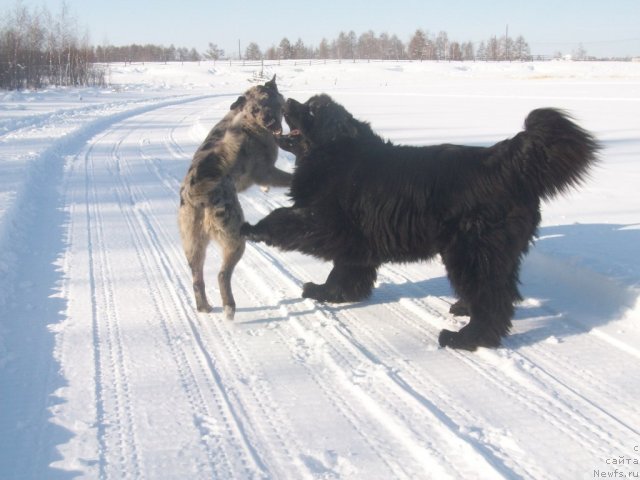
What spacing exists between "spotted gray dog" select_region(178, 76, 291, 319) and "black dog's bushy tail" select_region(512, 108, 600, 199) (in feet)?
7.08

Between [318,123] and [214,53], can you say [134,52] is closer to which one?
[214,53]

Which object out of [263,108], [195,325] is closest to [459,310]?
[195,325]

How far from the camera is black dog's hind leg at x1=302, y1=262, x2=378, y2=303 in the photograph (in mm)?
5102

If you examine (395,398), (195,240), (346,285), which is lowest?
(395,398)

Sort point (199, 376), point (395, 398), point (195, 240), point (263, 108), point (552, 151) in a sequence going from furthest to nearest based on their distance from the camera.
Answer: point (263, 108), point (195, 240), point (552, 151), point (199, 376), point (395, 398)

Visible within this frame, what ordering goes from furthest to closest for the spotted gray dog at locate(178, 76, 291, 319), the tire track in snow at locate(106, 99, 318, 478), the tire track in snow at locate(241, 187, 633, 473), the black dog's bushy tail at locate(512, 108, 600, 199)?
1. the spotted gray dog at locate(178, 76, 291, 319)
2. the black dog's bushy tail at locate(512, 108, 600, 199)
3. the tire track in snow at locate(106, 99, 318, 478)
4. the tire track in snow at locate(241, 187, 633, 473)

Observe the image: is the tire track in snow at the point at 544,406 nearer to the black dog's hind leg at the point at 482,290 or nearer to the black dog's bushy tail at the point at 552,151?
the black dog's hind leg at the point at 482,290

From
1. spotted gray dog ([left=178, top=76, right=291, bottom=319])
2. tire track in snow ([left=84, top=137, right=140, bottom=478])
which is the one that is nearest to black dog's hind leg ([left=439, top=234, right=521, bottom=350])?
spotted gray dog ([left=178, top=76, right=291, bottom=319])

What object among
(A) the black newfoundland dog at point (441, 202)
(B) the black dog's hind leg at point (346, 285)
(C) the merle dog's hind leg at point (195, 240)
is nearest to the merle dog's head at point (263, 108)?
(A) the black newfoundland dog at point (441, 202)

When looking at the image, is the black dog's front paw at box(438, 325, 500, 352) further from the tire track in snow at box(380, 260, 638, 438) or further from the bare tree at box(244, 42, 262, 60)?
the bare tree at box(244, 42, 262, 60)

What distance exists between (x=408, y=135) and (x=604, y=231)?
885cm

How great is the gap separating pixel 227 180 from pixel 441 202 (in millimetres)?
1773

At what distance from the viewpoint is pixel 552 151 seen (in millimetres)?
4066

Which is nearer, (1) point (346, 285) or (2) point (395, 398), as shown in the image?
(2) point (395, 398)
